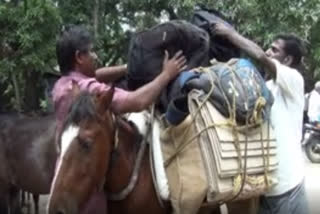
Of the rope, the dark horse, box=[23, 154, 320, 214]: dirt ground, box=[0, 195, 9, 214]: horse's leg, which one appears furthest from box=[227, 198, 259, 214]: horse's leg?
box=[0, 195, 9, 214]: horse's leg

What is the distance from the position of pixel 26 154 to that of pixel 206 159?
288cm

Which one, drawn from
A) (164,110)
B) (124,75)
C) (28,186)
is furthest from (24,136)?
(164,110)

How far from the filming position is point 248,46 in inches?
126

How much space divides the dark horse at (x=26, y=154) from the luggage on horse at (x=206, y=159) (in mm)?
2412

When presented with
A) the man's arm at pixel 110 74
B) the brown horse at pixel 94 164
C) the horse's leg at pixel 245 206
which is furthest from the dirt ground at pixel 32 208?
the brown horse at pixel 94 164

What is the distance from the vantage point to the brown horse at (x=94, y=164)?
105 inches

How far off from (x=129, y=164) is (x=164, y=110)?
0.33m

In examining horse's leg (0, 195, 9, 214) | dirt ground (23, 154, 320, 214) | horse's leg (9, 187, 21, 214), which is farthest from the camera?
dirt ground (23, 154, 320, 214)

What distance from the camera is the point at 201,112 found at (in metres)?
3.02

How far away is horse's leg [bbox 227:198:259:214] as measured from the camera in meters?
3.36

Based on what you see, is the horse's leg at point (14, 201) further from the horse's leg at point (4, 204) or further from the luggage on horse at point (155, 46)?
the luggage on horse at point (155, 46)

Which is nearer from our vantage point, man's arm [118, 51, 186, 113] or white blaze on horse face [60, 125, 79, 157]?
white blaze on horse face [60, 125, 79, 157]

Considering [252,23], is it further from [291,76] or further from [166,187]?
[166,187]

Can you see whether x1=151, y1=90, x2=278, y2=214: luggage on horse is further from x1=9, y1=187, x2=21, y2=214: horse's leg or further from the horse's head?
x1=9, y1=187, x2=21, y2=214: horse's leg
